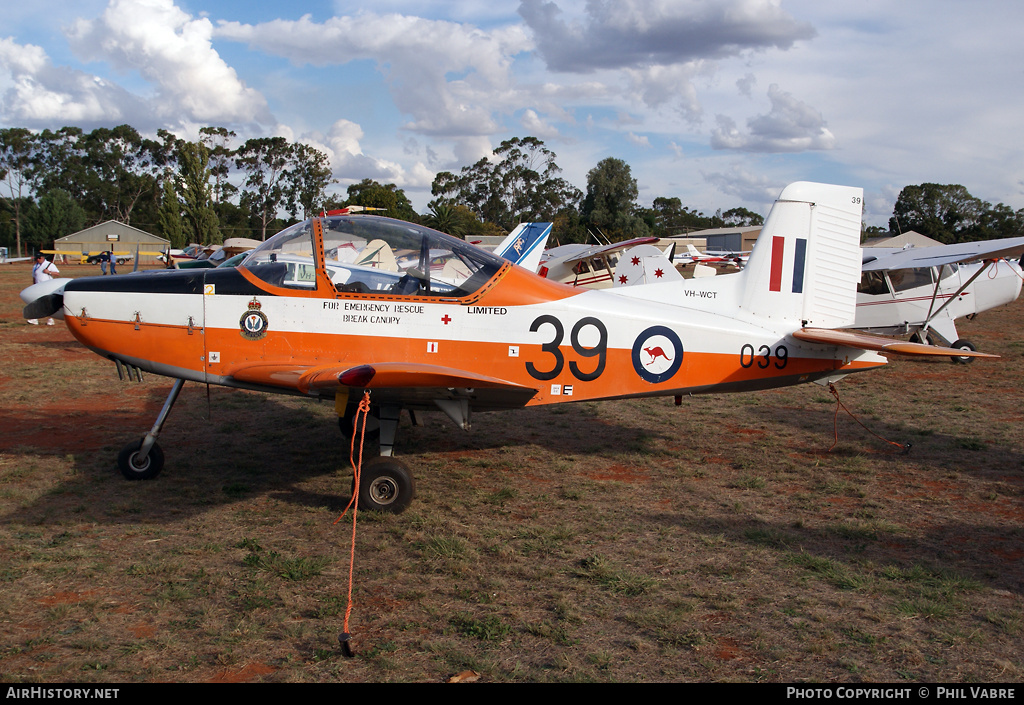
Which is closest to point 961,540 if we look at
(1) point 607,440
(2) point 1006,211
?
(1) point 607,440

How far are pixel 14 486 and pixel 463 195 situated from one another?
83.1m

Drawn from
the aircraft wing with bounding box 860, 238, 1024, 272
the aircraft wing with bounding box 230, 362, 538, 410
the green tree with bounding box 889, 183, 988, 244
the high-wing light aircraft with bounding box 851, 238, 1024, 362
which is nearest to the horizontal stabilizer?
the aircraft wing with bounding box 230, 362, 538, 410

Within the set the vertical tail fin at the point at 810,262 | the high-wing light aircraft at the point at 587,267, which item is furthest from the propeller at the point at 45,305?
the high-wing light aircraft at the point at 587,267

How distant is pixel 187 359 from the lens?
5582 mm

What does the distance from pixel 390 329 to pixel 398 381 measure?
1.06 m

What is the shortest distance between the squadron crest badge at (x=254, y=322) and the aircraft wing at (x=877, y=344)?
480 centimetres

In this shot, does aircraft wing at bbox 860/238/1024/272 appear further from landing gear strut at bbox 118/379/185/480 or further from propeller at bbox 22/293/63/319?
propeller at bbox 22/293/63/319

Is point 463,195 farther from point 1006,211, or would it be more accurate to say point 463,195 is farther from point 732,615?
point 732,615

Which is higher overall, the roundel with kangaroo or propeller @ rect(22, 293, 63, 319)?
propeller @ rect(22, 293, 63, 319)

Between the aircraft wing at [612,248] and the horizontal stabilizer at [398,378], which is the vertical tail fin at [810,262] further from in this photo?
the aircraft wing at [612,248]

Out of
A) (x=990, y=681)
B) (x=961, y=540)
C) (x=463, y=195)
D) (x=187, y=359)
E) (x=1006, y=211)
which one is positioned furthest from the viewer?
(x=463, y=195)

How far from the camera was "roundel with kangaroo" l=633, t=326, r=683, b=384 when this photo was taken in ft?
19.3

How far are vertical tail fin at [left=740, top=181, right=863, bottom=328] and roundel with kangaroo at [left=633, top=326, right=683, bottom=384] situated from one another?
0.99 m

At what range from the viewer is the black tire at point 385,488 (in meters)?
5.22
